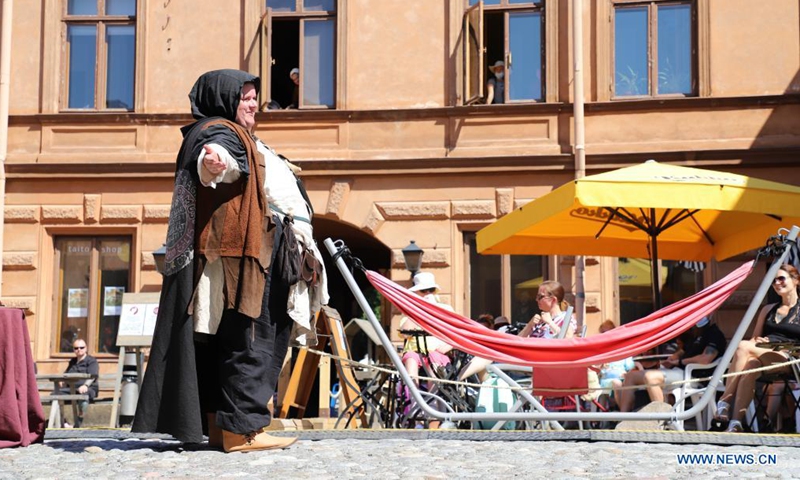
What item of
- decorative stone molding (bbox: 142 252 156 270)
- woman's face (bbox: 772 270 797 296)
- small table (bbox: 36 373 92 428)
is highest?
decorative stone molding (bbox: 142 252 156 270)

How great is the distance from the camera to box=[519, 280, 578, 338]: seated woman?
→ 391 inches

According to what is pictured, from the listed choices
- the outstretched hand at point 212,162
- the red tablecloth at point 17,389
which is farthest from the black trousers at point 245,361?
the red tablecloth at point 17,389

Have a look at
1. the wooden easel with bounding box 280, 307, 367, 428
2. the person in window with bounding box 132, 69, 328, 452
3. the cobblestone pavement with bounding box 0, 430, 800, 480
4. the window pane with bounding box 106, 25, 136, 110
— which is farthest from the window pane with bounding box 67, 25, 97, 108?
the person in window with bounding box 132, 69, 328, 452

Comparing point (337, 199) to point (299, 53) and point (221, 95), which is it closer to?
point (299, 53)

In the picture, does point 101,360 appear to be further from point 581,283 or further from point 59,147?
point 581,283

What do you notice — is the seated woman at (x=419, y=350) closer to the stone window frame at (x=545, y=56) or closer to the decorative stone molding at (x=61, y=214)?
the stone window frame at (x=545, y=56)

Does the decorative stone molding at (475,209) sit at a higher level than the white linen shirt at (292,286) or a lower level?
higher

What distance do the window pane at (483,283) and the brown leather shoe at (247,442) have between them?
10261mm

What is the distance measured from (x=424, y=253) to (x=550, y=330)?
6264 mm

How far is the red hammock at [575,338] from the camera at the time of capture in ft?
23.6

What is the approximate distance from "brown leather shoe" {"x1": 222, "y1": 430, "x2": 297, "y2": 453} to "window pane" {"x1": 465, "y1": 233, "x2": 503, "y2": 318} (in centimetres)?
1026

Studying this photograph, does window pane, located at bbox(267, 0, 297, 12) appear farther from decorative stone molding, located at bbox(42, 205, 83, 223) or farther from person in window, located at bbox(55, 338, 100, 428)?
person in window, located at bbox(55, 338, 100, 428)

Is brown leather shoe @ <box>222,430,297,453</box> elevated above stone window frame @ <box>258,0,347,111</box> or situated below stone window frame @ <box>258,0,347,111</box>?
below

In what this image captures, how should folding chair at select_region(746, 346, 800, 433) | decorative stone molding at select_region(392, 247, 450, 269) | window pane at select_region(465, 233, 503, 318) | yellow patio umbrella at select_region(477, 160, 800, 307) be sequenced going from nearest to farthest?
1. folding chair at select_region(746, 346, 800, 433)
2. yellow patio umbrella at select_region(477, 160, 800, 307)
3. decorative stone molding at select_region(392, 247, 450, 269)
4. window pane at select_region(465, 233, 503, 318)
